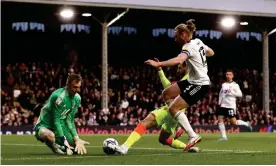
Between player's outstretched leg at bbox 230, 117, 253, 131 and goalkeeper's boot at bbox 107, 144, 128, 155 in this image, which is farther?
player's outstretched leg at bbox 230, 117, 253, 131

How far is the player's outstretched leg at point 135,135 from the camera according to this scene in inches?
492

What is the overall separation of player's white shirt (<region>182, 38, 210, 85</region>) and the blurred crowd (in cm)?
1877

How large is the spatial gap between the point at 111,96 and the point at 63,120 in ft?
75.5

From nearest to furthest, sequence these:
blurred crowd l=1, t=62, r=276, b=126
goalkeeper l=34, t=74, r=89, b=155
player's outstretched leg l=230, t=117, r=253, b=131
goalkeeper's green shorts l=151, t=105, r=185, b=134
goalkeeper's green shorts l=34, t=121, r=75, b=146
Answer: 1. goalkeeper l=34, t=74, r=89, b=155
2. goalkeeper's green shorts l=34, t=121, r=75, b=146
3. goalkeeper's green shorts l=151, t=105, r=185, b=134
4. player's outstretched leg l=230, t=117, r=253, b=131
5. blurred crowd l=1, t=62, r=276, b=126

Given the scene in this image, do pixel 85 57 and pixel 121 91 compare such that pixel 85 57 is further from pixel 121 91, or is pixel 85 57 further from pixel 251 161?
pixel 251 161

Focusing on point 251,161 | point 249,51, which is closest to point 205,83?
point 251,161

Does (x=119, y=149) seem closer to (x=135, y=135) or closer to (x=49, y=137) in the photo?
(x=135, y=135)

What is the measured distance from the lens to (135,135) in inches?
498

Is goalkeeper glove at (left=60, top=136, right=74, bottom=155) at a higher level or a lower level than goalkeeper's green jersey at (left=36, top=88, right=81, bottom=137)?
lower

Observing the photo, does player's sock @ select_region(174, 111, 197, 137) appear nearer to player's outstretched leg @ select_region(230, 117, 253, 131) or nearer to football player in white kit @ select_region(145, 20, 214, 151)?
football player in white kit @ select_region(145, 20, 214, 151)

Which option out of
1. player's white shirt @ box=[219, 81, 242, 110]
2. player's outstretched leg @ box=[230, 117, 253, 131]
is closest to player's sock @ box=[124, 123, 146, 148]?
player's white shirt @ box=[219, 81, 242, 110]

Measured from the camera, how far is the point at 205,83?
12.9 meters

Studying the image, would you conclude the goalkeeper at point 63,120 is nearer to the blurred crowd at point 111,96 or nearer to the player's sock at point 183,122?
the player's sock at point 183,122

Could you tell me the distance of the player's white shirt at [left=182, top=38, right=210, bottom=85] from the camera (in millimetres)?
12641
